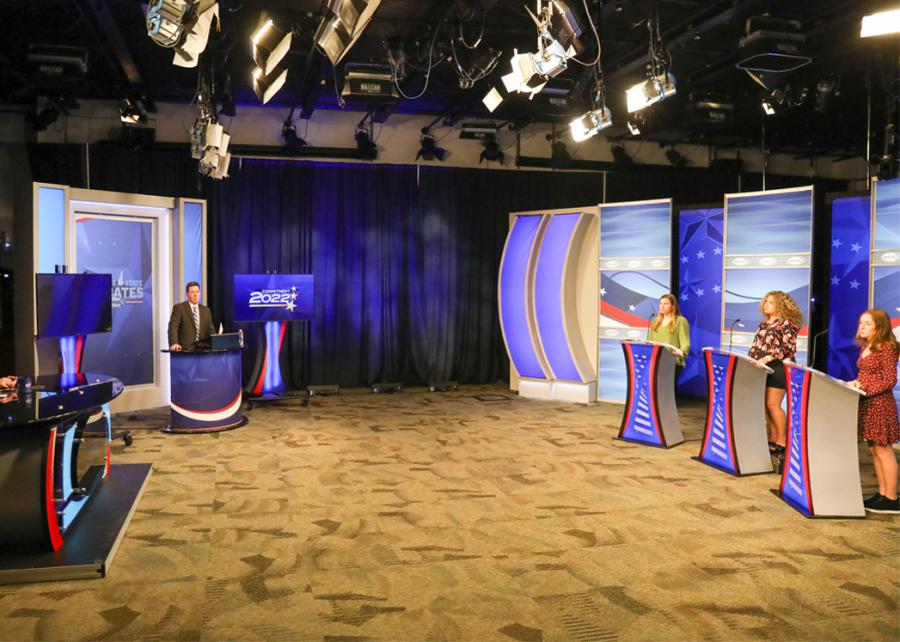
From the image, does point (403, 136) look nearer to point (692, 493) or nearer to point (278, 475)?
point (278, 475)

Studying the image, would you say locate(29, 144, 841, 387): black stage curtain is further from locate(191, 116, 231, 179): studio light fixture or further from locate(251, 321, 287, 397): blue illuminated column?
locate(191, 116, 231, 179): studio light fixture

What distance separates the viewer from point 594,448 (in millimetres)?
6449

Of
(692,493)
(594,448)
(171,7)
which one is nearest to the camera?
(171,7)

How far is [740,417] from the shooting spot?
18.2 ft

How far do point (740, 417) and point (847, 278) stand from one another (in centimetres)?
312

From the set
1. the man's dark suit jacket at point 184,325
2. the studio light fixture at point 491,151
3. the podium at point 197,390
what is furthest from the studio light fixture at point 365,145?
the podium at point 197,390

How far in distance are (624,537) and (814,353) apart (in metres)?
5.22

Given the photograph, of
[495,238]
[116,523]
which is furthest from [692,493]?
[495,238]

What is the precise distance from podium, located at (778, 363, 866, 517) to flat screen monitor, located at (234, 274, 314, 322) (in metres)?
5.82

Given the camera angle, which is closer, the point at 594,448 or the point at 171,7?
the point at 171,7

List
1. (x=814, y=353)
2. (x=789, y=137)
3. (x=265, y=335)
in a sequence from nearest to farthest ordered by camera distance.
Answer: (x=814, y=353)
(x=265, y=335)
(x=789, y=137)

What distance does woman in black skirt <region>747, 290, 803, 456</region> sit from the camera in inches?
225

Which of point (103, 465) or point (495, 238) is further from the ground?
point (495, 238)

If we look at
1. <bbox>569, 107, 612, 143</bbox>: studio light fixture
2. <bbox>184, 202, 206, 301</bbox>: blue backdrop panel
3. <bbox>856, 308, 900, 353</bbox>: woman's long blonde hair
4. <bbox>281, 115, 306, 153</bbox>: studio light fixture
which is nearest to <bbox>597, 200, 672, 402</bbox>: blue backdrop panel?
<bbox>569, 107, 612, 143</bbox>: studio light fixture
